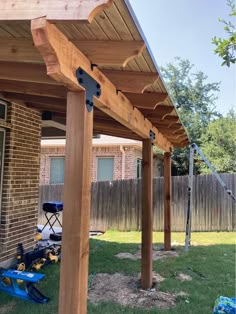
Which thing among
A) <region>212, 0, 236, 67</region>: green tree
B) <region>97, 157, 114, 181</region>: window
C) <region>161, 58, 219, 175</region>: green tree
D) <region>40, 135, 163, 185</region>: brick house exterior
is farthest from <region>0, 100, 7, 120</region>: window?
<region>161, 58, 219, 175</region>: green tree

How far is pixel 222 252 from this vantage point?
647cm

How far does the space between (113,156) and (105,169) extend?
63cm

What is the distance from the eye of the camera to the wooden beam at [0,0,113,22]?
1.43 m

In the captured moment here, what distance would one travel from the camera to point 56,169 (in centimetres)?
1259

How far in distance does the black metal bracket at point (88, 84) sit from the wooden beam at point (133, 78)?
1.24 feet

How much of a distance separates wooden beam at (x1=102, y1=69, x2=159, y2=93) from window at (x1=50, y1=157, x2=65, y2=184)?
10.2 m

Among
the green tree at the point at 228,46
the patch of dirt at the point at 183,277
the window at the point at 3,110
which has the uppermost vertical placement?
the green tree at the point at 228,46

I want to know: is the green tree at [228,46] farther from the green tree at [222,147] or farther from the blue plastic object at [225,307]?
the green tree at [222,147]

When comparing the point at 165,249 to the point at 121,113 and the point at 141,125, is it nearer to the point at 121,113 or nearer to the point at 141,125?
the point at 141,125

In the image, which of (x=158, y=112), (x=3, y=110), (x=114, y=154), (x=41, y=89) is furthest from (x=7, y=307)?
(x=114, y=154)

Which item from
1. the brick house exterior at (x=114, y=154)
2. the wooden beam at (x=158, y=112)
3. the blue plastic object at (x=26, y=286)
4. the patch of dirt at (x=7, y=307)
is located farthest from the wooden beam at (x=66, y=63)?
the brick house exterior at (x=114, y=154)

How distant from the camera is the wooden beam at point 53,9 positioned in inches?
56.3

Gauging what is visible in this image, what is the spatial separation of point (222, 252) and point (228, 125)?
28.4 ft

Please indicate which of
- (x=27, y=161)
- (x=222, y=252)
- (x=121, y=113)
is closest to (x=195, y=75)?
(x=222, y=252)
